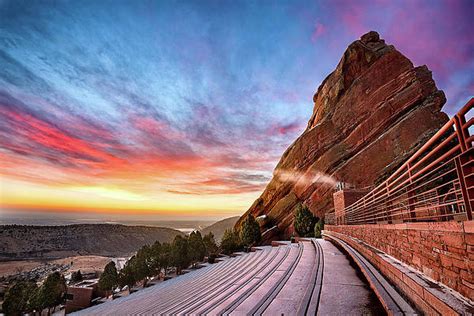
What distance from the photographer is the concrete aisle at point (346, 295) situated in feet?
13.6

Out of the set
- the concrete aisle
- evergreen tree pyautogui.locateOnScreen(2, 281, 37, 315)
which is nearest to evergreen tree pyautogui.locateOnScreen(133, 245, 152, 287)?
evergreen tree pyautogui.locateOnScreen(2, 281, 37, 315)

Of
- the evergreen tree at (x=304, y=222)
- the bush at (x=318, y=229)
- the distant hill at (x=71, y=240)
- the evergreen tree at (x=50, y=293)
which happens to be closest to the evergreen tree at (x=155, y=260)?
the evergreen tree at (x=50, y=293)

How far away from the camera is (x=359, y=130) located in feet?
115

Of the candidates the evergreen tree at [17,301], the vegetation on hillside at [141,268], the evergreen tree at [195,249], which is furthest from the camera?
the evergreen tree at [195,249]

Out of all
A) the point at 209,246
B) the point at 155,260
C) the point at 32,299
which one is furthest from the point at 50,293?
the point at 209,246

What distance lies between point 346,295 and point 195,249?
2847 centimetres

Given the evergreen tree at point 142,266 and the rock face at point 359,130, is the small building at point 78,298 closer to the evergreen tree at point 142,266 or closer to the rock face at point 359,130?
the evergreen tree at point 142,266

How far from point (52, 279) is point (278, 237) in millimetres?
27841

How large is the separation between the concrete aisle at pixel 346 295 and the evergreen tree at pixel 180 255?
25.5 metres

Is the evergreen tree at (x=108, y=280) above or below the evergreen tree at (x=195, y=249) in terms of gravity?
below

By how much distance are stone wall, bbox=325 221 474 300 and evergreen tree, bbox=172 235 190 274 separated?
28168 mm

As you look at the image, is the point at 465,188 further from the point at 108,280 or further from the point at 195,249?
the point at 108,280

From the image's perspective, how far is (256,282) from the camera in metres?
7.33

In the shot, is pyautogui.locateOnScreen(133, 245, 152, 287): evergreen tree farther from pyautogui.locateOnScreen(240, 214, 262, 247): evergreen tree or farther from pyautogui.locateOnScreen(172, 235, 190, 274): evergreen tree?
pyautogui.locateOnScreen(240, 214, 262, 247): evergreen tree
